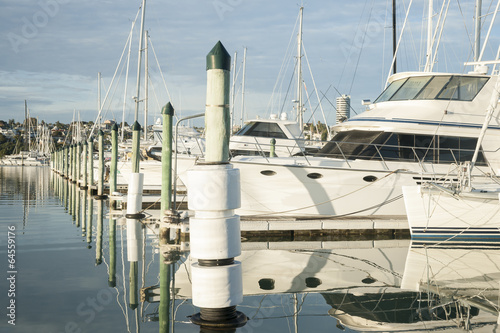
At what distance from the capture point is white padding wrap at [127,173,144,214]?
1586 cm

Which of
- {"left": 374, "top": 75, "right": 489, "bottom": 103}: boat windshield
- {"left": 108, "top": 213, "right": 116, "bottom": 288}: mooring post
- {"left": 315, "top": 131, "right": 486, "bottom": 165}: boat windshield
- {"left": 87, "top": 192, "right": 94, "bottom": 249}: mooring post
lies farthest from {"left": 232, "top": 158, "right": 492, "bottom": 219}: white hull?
{"left": 87, "top": 192, "right": 94, "bottom": 249}: mooring post

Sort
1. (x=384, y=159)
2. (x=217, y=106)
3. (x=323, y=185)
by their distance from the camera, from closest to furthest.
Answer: (x=217, y=106)
(x=323, y=185)
(x=384, y=159)

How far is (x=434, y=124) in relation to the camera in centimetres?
1514

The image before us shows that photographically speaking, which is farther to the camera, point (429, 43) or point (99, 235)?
point (429, 43)

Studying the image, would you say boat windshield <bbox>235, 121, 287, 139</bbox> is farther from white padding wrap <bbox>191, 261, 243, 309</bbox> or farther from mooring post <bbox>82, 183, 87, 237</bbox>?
white padding wrap <bbox>191, 261, 243, 309</bbox>

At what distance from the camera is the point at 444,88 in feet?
51.8

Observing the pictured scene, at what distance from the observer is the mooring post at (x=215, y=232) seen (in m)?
6.17

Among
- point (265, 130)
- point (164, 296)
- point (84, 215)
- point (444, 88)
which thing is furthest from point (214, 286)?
point (265, 130)

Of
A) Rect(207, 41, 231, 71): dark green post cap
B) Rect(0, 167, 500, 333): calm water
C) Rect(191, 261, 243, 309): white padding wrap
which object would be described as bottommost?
Rect(0, 167, 500, 333): calm water

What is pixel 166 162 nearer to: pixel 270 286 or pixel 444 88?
pixel 270 286

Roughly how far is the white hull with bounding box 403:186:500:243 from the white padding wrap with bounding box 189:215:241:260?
7.28m

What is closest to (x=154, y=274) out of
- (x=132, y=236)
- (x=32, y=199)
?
(x=132, y=236)

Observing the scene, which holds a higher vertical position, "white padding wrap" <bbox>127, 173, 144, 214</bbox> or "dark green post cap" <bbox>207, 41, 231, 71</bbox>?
"dark green post cap" <bbox>207, 41, 231, 71</bbox>

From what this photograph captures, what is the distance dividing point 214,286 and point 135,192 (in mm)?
10557
